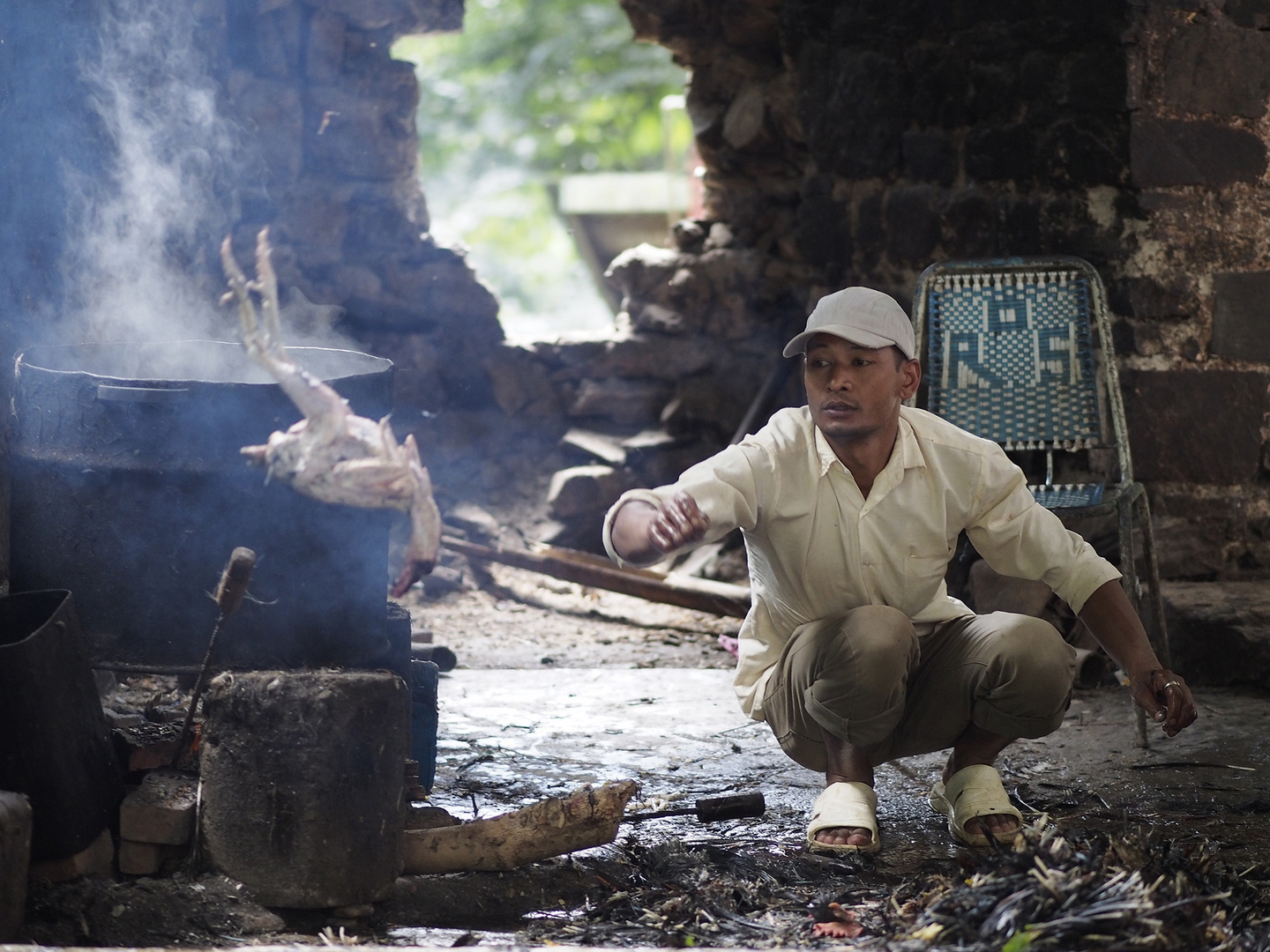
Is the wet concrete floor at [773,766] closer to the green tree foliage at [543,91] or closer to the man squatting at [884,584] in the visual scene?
the man squatting at [884,584]

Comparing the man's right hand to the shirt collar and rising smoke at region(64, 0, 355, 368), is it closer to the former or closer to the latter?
the shirt collar

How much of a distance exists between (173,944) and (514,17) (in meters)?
16.0

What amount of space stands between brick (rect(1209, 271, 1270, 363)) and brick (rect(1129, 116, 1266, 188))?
361 millimetres

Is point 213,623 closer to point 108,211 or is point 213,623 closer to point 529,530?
point 108,211

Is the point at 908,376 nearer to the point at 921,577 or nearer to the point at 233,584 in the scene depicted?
the point at 921,577

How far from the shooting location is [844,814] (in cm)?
287

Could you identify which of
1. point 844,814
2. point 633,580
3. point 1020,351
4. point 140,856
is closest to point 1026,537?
point 844,814

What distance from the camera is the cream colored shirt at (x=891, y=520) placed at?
2.93 m

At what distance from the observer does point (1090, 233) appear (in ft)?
15.1

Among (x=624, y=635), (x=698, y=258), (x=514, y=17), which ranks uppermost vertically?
(x=514, y=17)

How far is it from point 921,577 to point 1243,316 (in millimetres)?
2263

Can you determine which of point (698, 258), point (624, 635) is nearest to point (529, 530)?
point (624, 635)

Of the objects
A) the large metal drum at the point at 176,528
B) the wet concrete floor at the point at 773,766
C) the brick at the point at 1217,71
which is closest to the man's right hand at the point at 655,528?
the large metal drum at the point at 176,528

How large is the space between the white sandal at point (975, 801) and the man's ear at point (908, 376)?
895mm
